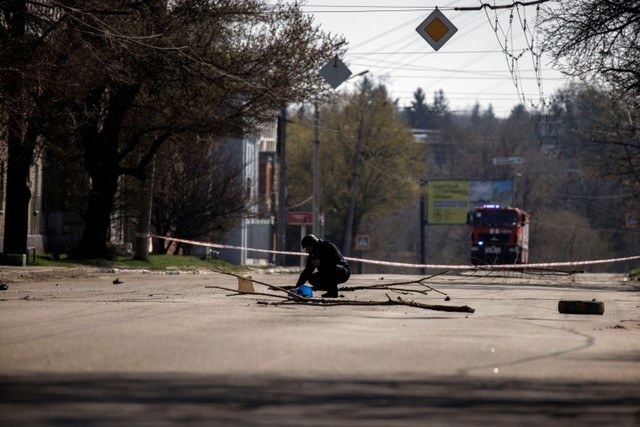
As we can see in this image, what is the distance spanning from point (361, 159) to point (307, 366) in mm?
72707

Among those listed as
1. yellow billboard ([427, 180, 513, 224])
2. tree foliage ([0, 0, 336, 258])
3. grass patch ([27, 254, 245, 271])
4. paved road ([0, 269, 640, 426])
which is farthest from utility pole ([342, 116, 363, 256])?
paved road ([0, 269, 640, 426])

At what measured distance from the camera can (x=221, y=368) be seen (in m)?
→ 9.75

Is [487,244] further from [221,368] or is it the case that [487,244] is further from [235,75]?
[221,368]

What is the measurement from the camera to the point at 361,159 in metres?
82.5

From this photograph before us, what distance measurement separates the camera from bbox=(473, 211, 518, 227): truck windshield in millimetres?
63750

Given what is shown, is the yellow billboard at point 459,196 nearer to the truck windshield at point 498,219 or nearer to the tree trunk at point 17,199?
the truck windshield at point 498,219

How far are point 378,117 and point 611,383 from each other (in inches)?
2851

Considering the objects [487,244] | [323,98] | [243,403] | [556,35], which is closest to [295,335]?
[243,403]

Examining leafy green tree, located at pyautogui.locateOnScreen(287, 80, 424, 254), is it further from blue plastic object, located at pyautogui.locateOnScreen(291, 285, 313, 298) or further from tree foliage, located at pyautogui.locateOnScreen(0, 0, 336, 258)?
blue plastic object, located at pyautogui.locateOnScreen(291, 285, 313, 298)

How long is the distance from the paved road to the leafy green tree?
6358cm

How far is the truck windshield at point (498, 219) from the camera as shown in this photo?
63.8 meters

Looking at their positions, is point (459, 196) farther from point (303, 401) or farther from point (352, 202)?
point (303, 401)

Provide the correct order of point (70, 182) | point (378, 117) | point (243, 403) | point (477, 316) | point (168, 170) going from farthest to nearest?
point (378, 117) < point (168, 170) < point (70, 182) < point (477, 316) < point (243, 403)

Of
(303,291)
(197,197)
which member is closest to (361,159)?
(197,197)
